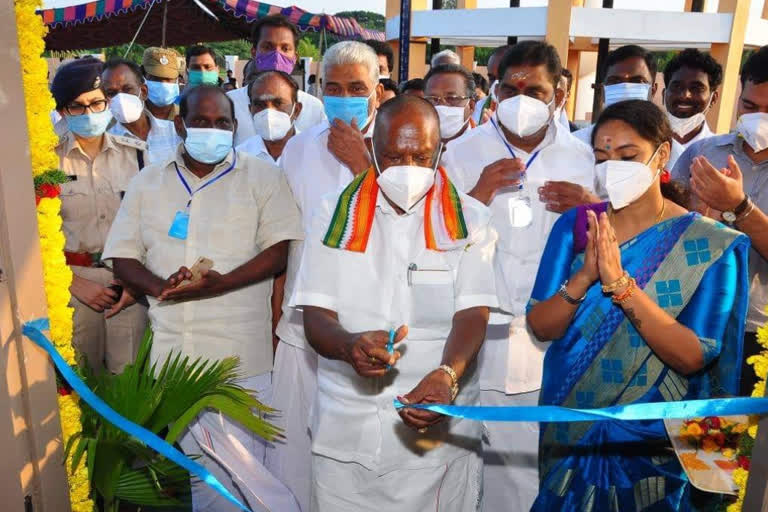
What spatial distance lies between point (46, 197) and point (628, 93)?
155 inches

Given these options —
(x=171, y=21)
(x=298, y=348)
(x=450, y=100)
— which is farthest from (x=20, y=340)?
(x=171, y=21)

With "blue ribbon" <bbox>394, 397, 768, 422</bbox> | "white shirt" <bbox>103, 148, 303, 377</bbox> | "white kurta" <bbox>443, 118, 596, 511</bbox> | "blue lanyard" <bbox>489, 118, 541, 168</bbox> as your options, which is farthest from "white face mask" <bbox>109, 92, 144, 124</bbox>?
"blue ribbon" <bbox>394, 397, 768, 422</bbox>

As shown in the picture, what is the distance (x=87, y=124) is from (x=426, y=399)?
2.73m

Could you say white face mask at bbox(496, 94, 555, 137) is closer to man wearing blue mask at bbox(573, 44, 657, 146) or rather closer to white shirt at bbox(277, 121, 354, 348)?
white shirt at bbox(277, 121, 354, 348)

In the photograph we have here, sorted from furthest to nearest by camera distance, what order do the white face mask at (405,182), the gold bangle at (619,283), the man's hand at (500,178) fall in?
the man's hand at (500,178) → the white face mask at (405,182) → the gold bangle at (619,283)

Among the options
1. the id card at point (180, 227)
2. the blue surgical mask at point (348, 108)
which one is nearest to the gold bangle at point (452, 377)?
the id card at point (180, 227)

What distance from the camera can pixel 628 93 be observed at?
482 centimetres

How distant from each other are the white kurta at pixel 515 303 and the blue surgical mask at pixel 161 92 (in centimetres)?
302

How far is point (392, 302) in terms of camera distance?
2.47 meters

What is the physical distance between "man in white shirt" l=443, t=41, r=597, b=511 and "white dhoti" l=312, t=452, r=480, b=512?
0.75 m

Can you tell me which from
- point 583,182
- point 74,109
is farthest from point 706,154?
point 74,109

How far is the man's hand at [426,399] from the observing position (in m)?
2.10

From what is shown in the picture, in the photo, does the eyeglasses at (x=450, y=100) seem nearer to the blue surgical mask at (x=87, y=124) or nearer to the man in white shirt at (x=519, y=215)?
the man in white shirt at (x=519, y=215)

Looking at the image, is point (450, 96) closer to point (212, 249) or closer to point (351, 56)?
point (351, 56)
